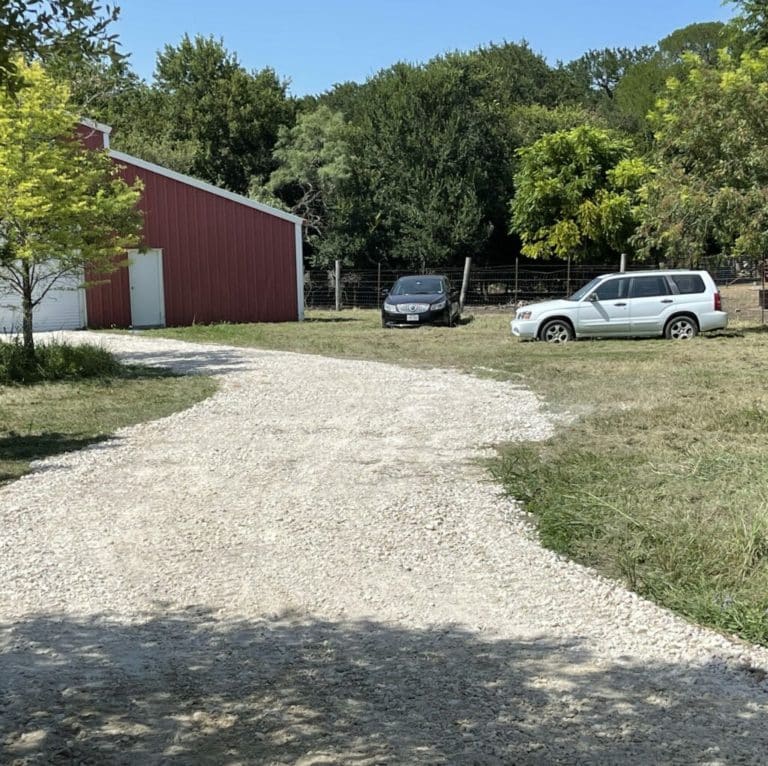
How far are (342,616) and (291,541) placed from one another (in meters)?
1.24

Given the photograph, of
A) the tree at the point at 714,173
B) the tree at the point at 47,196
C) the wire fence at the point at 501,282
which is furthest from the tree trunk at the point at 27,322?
the wire fence at the point at 501,282

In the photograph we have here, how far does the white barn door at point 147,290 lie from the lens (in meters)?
25.5

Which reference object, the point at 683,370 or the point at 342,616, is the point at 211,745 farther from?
the point at 683,370

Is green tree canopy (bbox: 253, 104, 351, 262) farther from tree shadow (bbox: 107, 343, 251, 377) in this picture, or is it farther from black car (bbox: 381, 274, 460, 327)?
tree shadow (bbox: 107, 343, 251, 377)

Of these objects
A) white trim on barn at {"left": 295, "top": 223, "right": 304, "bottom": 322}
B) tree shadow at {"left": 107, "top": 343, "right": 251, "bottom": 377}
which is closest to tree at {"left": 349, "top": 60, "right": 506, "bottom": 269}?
white trim on barn at {"left": 295, "top": 223, "right": 304, "bottom": 322}

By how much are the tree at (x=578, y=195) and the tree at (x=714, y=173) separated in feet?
38.0

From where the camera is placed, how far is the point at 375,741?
10.2 ft

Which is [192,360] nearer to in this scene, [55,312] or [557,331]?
[557,331]

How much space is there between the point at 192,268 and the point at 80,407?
52.2ft

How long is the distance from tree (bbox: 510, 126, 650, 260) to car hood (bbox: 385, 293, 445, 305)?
11939 millimetres

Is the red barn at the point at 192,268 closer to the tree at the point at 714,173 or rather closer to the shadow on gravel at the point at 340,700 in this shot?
the tree at the point at 714,173

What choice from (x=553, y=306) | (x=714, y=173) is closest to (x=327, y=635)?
(x=553, y=306)

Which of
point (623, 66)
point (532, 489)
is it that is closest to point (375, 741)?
point (532, 489)

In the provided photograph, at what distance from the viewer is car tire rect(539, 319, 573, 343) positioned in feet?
63.0
